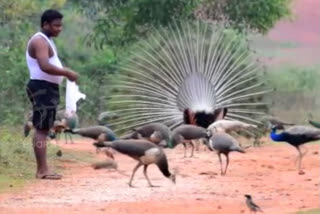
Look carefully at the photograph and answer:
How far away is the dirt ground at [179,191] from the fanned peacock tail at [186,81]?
11.9 ft

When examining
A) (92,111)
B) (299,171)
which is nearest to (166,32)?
(92,111)

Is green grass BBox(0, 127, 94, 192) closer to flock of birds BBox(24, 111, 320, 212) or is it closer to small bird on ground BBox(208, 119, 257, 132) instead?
flock of birds BBox(24, 111, 320, 212)

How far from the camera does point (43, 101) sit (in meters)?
10.9

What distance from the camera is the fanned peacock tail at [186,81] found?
17.4m

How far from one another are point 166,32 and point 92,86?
4.95 metres

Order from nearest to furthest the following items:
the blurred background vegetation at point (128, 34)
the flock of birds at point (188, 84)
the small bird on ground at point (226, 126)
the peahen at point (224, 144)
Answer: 1. the peahen at point (224, 144)
2. the blurred background vegetation at point (128, 34)
3. the small bird on ground at point (226, 126)
4. the flock of birds at point (188, 84)

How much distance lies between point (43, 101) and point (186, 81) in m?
7.07

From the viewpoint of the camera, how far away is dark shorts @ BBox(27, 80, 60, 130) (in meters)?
10.9

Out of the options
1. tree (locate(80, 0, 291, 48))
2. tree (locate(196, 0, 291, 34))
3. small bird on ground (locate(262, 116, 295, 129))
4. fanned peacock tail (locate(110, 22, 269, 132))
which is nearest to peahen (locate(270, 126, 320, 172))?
small bird on ground (locate(262, 116, 295, 129))

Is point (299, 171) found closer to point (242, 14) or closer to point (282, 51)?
point (282, 51)

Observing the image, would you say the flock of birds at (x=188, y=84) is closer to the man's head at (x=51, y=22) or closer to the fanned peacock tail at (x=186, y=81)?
the fanned peacock tail at (x=186, y=81)

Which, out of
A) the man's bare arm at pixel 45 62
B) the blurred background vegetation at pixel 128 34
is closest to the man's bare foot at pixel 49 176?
the man's bare arm at pixel 45 62

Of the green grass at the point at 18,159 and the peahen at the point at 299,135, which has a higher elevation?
the peahen at the point at 299,135

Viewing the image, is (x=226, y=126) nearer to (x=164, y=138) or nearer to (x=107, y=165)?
(x=164, y=138)
